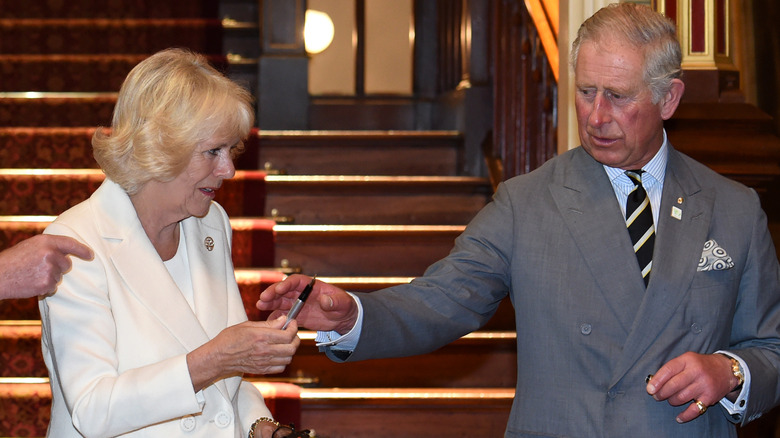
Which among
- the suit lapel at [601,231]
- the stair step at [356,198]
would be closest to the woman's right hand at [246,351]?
the suit lapel at [601,231]

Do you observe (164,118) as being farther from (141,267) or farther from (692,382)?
(692,382)

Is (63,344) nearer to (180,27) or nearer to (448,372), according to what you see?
(448,372)

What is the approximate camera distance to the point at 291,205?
439cm

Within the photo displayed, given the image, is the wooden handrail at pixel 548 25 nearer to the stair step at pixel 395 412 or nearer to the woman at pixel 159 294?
the stair step at pixel 395 412

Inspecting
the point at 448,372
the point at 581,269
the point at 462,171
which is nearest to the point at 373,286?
the point at 448,372

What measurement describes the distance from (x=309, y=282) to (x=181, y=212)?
1.47ft

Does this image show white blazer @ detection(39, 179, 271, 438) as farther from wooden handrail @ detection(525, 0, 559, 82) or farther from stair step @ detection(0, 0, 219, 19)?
stair step @ detection(0, 0, 219, 19)

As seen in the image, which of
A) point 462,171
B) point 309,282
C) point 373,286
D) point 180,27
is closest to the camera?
point 309,282

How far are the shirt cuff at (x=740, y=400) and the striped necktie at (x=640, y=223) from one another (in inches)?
8.7

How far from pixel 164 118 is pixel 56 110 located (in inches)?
116

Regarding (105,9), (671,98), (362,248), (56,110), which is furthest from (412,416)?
(105,9)

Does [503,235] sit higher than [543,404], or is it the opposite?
[503,235]

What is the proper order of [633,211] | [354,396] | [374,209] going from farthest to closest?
[374,209], [354,396], [633,211]

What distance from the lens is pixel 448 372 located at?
142 inches
